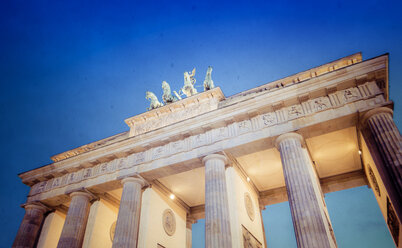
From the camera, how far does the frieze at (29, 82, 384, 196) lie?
1257 cm

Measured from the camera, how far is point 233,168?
47.4 feet

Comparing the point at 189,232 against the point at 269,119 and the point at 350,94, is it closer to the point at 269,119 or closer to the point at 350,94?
the point at 269,119

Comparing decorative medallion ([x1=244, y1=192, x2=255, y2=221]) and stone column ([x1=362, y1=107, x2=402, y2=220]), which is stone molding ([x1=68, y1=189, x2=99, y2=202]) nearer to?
decorative medallion ([x1=244, y1=192, x2=255, y2=221])

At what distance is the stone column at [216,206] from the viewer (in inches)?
444

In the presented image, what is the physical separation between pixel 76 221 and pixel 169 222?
18.1ft

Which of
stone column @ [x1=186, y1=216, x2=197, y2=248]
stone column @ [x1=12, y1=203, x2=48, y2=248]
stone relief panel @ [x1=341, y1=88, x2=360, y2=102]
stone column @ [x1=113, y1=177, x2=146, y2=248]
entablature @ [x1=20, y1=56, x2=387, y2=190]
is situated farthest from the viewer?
stone column @ [x1=186, y1=216, x2=197, y2=248]

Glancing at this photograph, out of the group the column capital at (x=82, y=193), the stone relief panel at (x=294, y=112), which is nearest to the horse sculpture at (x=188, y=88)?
the stone relief panel at (x=294, y=112)

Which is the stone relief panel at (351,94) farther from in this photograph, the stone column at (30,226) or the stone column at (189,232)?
the stone column at (30,226)

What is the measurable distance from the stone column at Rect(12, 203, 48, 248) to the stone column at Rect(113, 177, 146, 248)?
676cm

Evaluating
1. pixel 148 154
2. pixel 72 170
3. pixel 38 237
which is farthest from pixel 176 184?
pixel 38 237

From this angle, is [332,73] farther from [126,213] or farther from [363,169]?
[126,213]

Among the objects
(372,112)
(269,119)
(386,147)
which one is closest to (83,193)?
(269,119)

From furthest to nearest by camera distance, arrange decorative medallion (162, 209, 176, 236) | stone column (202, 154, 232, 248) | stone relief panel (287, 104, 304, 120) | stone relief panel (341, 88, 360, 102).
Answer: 1. decorative medallion (162, 209, 176, 236)
2. stone relief panel (287, 104, 304, 120)
3. stone relief panel (341, 88, 360, 102)
4. stone column (202, 154, 232, 248)

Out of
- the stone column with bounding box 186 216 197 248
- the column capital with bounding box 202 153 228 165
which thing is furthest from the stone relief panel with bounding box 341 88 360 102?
the stone column with bounding box 186 216 197 248
